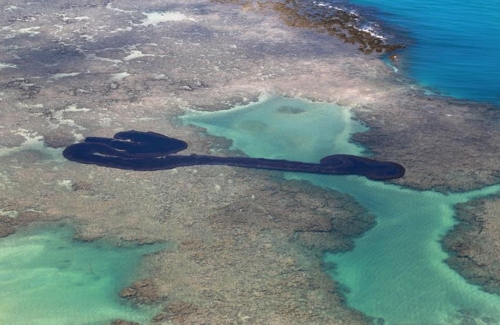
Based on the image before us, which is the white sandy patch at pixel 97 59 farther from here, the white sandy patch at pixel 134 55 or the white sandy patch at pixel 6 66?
the white sandy patch at pixel 6 66

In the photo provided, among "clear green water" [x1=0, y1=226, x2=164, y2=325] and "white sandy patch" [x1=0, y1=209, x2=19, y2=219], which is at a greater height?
"white sandy patch" [x1=0, y1=209, x2=19, y2=219]

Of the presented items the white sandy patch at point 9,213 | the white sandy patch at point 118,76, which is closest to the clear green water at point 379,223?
the white sandy patch at point 118,76

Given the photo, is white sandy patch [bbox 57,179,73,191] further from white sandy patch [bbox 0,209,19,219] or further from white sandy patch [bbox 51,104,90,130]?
white sandy patch [bbox 51,104,90,130]

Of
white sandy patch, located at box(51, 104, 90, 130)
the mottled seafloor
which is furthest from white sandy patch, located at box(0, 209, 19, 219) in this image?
white sandy patch, located at box(51, 104, 90, 130)

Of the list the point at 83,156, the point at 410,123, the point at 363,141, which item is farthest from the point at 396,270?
the point at 83,156

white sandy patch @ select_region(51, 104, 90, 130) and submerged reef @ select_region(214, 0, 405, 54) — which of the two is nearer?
white sandy patch @ select_region(51, 104, 90, 130)

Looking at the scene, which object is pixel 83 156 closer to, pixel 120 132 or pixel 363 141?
pixel 120 132
